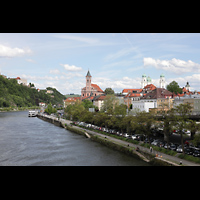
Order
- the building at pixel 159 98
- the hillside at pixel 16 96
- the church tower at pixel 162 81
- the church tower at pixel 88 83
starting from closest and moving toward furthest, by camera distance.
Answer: the building at pixel 159 98 → the church tower at pixel 162 81 → the church tower at pixel 88 83 → the hillside at pixel 16 96

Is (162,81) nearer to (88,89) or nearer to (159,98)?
(88,89)

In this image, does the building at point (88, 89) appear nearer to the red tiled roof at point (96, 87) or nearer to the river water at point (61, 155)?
the red tiled roof at point (96, 87)

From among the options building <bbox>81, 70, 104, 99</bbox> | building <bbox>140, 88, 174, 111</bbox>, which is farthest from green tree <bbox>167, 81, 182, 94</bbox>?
building <bbox>81, 70, 104, 99</bbox>

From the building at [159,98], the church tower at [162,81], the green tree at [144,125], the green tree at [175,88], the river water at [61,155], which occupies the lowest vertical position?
the river water at [61,155]

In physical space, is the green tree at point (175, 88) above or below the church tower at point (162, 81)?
below

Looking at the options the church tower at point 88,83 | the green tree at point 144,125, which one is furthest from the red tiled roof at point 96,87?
the green tree at point 144,125

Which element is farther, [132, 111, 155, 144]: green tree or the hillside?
the hillside

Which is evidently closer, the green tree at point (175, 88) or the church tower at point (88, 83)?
the green tree at point (175, 88)

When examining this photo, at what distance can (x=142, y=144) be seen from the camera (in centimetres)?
1989

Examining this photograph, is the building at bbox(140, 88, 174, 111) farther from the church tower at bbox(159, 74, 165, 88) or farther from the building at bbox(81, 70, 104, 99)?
the building at bbox(81, 70, 104, 99)

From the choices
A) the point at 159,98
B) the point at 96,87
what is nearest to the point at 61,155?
the point at 159,98

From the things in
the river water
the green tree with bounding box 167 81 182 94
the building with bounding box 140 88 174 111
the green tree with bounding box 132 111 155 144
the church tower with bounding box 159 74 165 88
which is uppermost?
the church tower with bounding box 159 74 165 88
